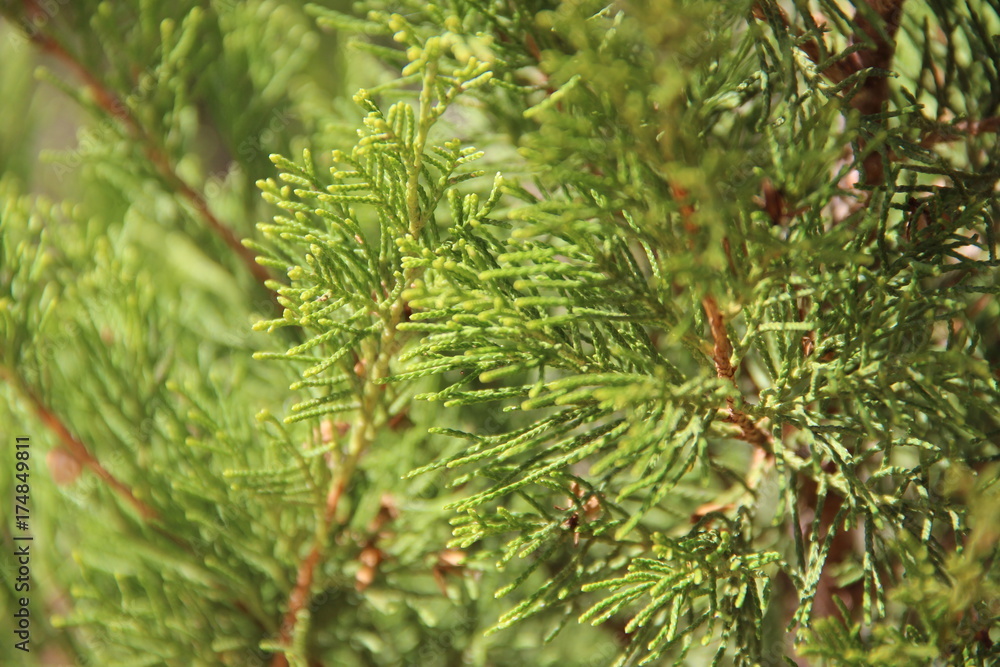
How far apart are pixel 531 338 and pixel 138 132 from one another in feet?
2.19

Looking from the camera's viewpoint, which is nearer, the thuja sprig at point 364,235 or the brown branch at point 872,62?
the thuja sprig at point 364,235

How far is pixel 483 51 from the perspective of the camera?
0.64m

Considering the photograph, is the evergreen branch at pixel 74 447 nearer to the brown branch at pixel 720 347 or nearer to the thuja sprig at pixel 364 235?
the thuja sprig at pixel 364 235

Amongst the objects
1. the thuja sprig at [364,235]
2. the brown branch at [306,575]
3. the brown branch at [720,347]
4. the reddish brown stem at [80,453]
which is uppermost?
the thuja sprig at [364,235]

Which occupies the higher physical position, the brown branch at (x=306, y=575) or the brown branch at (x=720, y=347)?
the brown branch at (x=720, y=347)

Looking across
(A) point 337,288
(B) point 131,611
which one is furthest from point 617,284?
(B) point 131,611

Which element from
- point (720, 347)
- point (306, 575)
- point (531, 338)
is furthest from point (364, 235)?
point (306, 575)

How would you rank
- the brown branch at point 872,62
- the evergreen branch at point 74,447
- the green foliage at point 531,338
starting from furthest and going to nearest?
the evergreen branch at point 74,447 < the brown branch at point 872,62 < the green foliage at point 531,338

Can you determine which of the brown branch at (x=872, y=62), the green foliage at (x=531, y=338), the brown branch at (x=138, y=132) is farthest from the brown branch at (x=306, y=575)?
the brown branch at (x=872, y=62)

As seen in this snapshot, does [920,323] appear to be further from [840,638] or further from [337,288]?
[337,288]

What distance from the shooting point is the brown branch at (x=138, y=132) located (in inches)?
35.2

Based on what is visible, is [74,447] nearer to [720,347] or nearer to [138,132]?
[138,132]

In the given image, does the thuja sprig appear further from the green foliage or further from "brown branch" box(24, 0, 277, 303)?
"brown branch" box(24, 0, 277, 303)

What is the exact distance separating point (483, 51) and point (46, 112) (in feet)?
3.06
